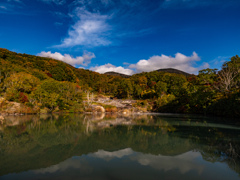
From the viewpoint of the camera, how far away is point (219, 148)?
9.45 metres

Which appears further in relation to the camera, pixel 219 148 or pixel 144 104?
pixel 144 104

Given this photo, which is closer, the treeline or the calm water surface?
the calm water surface

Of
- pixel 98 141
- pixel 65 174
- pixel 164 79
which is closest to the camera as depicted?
pixel 65 174

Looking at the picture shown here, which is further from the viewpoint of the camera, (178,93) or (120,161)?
(178,93)

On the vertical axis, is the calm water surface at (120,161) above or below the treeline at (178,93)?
below

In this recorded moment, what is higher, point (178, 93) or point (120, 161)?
point (178, 93)

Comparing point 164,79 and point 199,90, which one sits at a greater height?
point 164,79

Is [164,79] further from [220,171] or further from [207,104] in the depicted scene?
[220,171]

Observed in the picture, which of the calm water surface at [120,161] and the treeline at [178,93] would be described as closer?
the calm water surface at [120,161]

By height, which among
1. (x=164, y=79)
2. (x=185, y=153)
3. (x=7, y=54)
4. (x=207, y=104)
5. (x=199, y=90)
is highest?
Answer: (x=7, y=54)

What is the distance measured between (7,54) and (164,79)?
83646 millimetres

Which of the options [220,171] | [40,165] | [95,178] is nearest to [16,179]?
[40,165]

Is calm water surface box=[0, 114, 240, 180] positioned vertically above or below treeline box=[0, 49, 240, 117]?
below

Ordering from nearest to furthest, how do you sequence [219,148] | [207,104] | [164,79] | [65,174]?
[65,174], [219,148], [207,104], [164,79]
